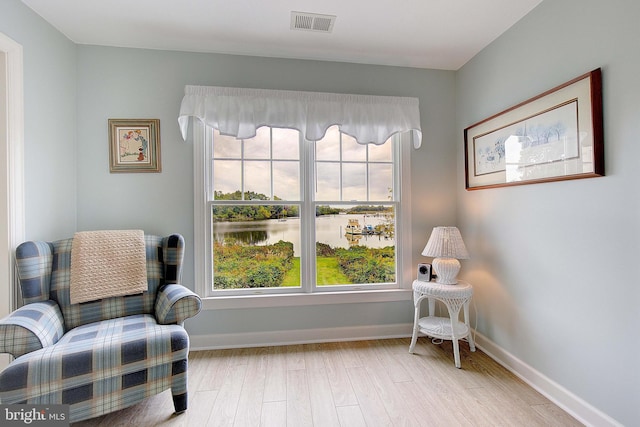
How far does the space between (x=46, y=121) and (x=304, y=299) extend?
2277 millimetres

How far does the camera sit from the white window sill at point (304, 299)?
2406 millimetres

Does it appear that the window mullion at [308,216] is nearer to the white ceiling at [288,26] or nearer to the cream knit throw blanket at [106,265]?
the white ceiling at [288,26]

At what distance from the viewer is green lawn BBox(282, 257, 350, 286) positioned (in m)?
2.60

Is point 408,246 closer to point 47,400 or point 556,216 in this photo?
point 556,216

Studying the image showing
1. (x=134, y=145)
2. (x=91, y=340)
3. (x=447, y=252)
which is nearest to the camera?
(x=91, y=340)

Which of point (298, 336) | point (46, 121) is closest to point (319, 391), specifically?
point (298, 336)

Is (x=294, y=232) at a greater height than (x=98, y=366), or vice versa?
(x=294, y=232)

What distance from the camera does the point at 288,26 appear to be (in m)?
2.12

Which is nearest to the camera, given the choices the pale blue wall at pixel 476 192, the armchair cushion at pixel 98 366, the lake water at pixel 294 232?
the armchair cushion at pixel 98 366

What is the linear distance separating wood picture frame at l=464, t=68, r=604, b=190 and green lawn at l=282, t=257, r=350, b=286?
4.51ft

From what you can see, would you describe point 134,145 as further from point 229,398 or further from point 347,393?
point 347,393

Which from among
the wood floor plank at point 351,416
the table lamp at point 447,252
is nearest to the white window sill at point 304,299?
the table lamp at point 447,252

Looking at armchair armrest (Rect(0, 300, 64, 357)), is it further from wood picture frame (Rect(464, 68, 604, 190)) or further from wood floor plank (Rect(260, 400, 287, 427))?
Result: wood picture frame (Rect(464, 68, 604, 190))

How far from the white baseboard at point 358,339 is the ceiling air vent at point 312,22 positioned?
237 cm
